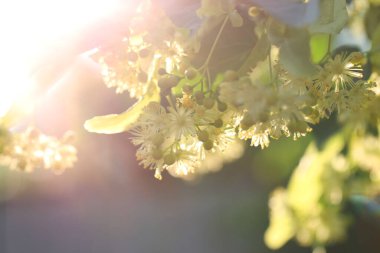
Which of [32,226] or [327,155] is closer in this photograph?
[327,155]

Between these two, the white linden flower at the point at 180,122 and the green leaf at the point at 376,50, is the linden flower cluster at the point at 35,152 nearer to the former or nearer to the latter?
the white linden flower at the point at 180,122

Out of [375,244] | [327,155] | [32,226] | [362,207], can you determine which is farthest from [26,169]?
[32,226]

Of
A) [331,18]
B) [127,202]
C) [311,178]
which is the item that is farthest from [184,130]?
[127,202]

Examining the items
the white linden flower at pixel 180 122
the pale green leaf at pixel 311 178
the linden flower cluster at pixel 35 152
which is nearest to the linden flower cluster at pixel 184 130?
the white linden flower at pixel 180 122

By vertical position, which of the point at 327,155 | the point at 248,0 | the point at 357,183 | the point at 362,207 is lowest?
the point at 362,207

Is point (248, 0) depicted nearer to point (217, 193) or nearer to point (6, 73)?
point (6, 73)

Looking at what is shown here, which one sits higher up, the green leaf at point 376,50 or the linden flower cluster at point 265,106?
the linden flower cluster at point 265,106

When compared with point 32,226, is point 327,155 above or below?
above
